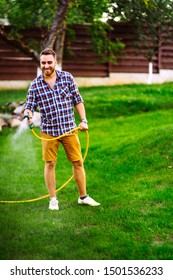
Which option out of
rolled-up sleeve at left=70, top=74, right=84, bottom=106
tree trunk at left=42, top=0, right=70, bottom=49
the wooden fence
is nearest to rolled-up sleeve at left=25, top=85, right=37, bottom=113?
rolled-up sleeve at left=70, top=74, right=84, bottom=106

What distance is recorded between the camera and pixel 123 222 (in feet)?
18.1

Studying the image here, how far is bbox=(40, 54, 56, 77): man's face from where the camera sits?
562 cm

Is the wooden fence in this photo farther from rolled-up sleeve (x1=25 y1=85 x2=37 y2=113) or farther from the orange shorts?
rolled-up sleeve (x1=25 y1=85 x2=37 y2=113)

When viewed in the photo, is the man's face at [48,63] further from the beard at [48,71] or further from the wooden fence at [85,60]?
the wooden fence at [85,60]

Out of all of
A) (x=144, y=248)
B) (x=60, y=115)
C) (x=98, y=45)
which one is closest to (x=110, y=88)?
(x=98, y=45)

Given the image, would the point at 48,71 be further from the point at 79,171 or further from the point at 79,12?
the point at 79,12

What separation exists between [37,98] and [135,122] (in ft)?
20.2

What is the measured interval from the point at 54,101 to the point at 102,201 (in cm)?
124

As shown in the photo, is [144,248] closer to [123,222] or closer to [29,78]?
[123,222]

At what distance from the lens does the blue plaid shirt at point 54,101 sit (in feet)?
18.9

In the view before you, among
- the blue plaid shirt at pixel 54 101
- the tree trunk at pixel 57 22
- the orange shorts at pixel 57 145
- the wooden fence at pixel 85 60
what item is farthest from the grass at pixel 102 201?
the wooden fence at pixel 85 60

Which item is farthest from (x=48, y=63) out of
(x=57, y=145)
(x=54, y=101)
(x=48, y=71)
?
(x=57, y=145)

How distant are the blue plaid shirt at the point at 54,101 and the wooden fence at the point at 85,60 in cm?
1085
